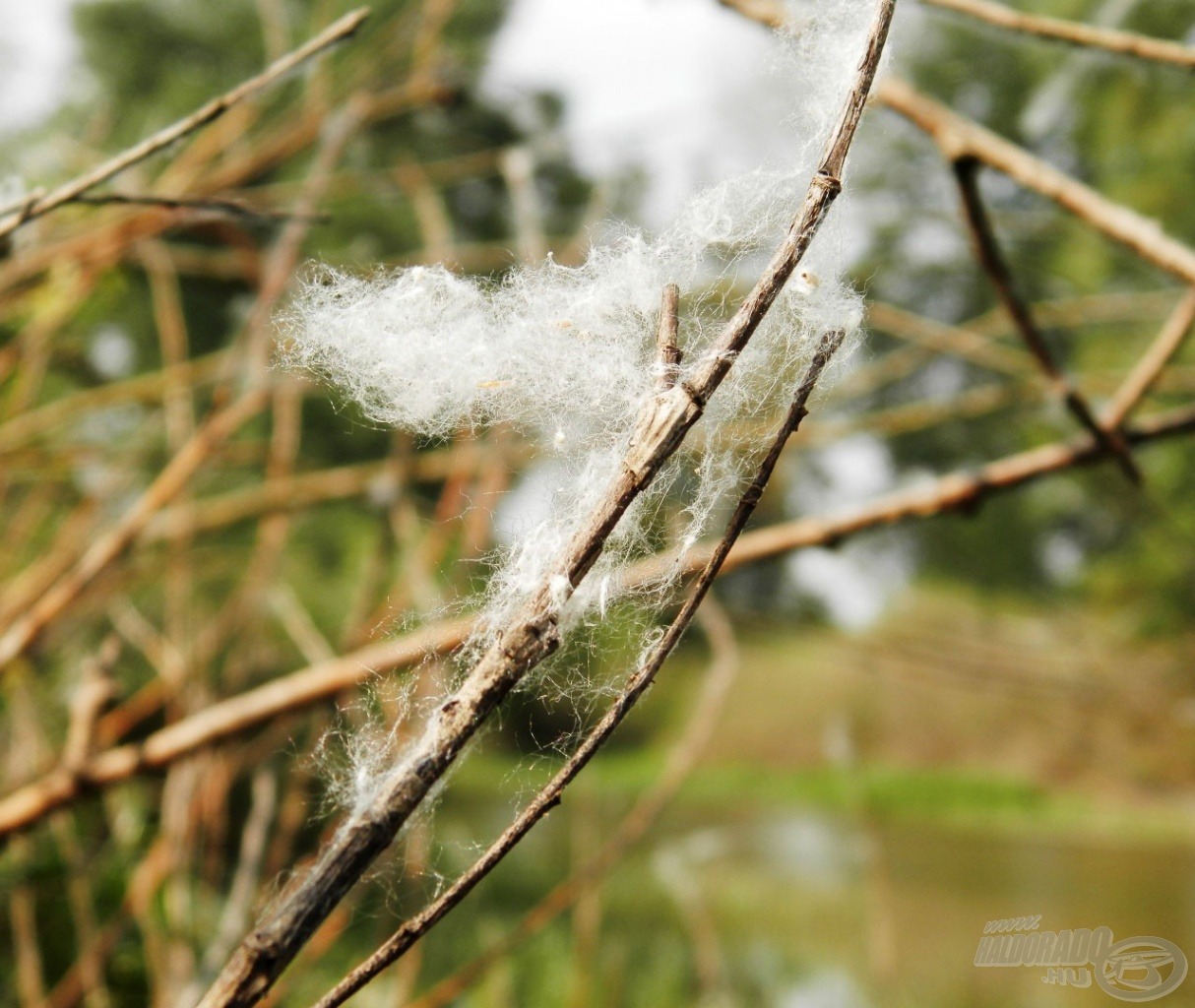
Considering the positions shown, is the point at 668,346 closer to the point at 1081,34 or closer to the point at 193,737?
the point at 1081,34

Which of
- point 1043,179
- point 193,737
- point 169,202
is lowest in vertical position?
point 193,737

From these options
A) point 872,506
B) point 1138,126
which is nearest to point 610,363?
point 872,506

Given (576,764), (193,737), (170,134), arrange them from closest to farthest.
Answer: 1. (576,764)
2. (170,134)
3. (193,737)

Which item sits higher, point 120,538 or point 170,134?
point 170,134

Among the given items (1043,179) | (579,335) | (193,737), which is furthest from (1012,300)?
(193,737)

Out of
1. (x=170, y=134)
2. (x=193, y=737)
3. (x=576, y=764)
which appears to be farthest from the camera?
(x=193, y=737)

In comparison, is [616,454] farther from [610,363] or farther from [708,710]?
[708,710]
